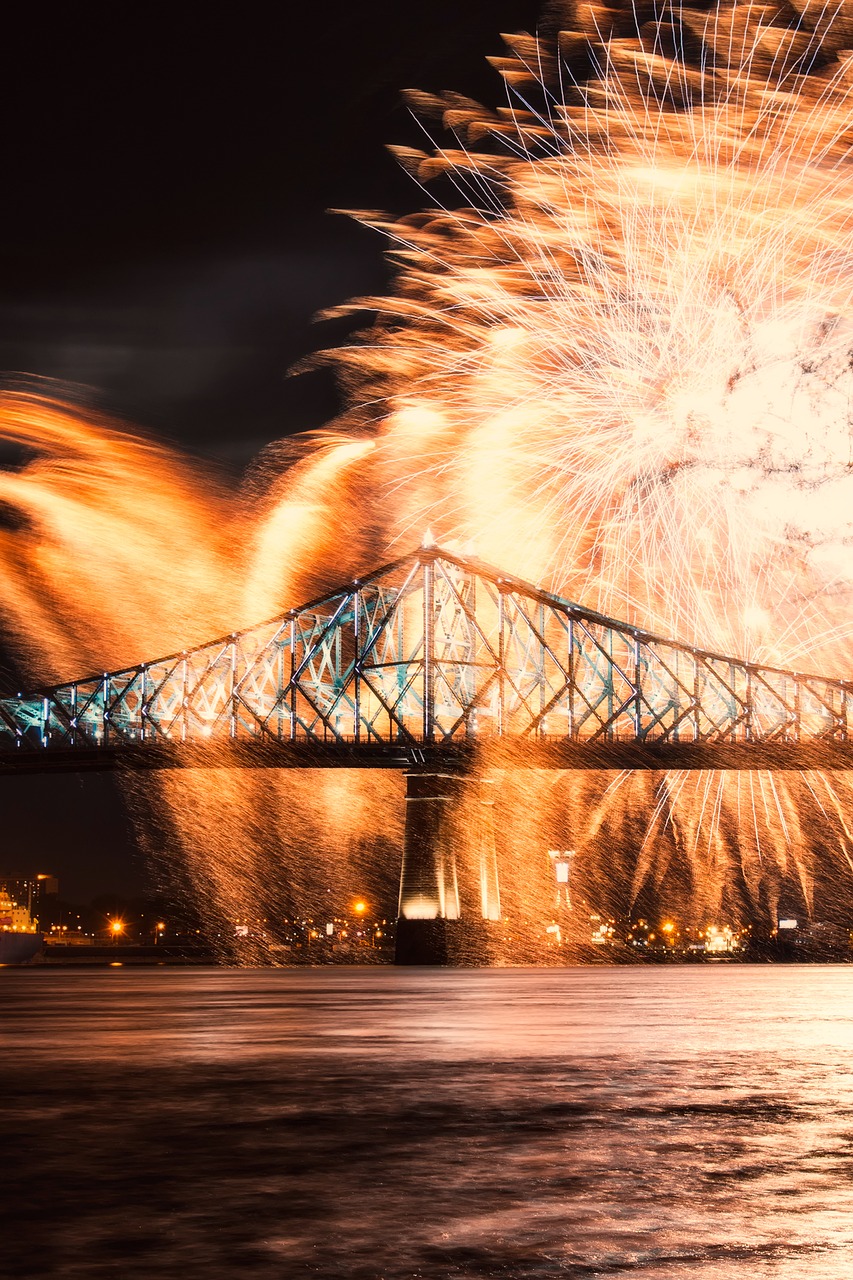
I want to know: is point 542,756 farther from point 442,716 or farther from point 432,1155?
point 432,1155

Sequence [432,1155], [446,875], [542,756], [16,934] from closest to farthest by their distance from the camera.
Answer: [432,1155] → [446,875] → [542,756] → [16,934]

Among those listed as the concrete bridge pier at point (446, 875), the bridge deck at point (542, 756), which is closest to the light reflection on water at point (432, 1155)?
the concrete bridge pier at point (446, 875)

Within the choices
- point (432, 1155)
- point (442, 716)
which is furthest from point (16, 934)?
point (432, 1155)

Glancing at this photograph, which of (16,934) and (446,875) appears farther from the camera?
(16,934)

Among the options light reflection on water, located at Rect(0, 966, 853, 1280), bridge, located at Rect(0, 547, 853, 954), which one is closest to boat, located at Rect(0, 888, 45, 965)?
bridge, located at Rect(0, 547, 853, 954)

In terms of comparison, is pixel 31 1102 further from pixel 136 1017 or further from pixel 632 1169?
pixel 136 1017

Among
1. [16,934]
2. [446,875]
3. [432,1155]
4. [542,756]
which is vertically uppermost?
[542,756]

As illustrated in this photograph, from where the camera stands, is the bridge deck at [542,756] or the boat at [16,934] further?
the boat at [16,934]

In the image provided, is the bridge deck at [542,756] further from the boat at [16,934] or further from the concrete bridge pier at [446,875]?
the boat at [16,934]

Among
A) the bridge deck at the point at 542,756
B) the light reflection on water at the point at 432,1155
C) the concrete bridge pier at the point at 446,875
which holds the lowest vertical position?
the light reflection on water at the point at 432,1155
